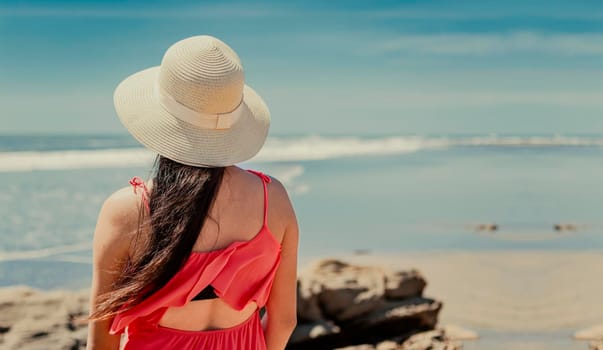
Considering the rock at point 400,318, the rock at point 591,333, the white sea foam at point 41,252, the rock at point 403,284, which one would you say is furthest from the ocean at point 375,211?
the rock at point 400,318

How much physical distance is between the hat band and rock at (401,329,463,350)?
3.39 meters

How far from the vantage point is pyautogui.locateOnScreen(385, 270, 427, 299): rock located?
5305mm

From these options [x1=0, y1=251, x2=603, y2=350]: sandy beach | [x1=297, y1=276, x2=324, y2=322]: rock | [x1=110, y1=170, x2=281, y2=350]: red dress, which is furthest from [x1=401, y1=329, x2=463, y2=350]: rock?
[x1=110, y1=170, x2=281, y2=350]: red dress

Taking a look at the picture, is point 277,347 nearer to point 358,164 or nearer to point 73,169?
point 73,169

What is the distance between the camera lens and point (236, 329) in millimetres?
2010

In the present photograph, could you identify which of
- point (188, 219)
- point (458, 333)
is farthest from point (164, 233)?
point (458, 333)

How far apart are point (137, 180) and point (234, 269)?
1.09 ft

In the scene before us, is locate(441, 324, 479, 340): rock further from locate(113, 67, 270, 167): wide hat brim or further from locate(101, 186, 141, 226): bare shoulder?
locate(101, 186, 141, 226): bare shoulder

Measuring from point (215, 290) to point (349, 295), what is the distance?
3376mm

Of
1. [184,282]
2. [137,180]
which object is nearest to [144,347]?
[184,282]

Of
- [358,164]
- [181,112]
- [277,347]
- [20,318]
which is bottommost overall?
[358,164]

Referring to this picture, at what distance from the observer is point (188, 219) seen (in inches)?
69.3

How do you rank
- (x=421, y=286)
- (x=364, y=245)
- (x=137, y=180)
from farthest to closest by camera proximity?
1. (x=364, y=245)
2. (x=421, y=286)
3. (x=137, y=180)

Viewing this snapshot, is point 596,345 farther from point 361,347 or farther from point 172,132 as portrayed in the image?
point 172,132
